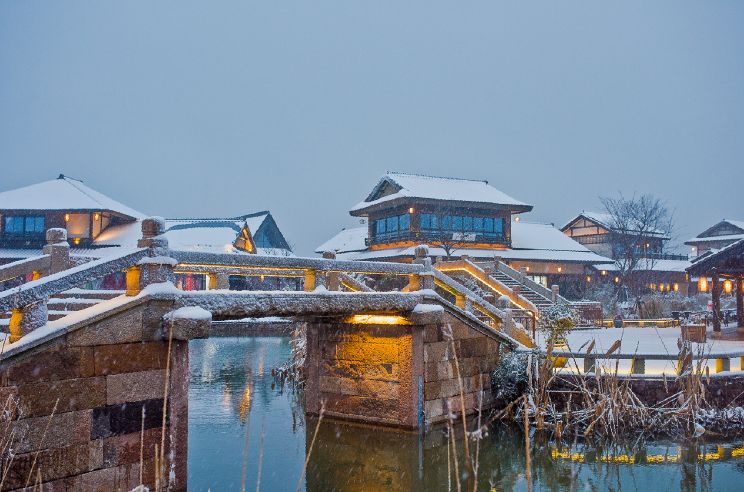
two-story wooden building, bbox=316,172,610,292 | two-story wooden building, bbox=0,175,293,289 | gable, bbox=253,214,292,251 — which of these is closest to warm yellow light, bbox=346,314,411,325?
two-story wooden building, bbox=0,175,293,289

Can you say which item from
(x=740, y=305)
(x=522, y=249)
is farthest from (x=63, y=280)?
(x=522, y=249)

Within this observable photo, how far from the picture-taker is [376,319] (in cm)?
1291

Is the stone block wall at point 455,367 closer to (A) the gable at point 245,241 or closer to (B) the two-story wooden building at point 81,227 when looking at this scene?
(B) the two-story wooden building at point 81,227

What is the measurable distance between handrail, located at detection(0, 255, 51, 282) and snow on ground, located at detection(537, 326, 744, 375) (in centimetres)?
1060

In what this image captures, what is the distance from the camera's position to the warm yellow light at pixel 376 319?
1251cm

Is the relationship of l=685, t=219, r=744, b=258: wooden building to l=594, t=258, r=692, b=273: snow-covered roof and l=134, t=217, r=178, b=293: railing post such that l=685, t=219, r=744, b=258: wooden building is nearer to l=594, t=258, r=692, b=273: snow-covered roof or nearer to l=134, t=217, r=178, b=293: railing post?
l=594, t=258, r=692, b=273: snow-covered roof

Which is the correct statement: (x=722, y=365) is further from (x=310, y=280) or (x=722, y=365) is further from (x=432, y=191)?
(x=432, y=191)

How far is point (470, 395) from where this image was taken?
44.5ft

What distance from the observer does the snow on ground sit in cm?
1348

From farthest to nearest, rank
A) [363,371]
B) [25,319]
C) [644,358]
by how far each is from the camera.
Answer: [363,371] < [644,358] < [25,319]

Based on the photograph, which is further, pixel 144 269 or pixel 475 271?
pixel 475 271

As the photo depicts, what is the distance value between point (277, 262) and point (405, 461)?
4848 millimetres

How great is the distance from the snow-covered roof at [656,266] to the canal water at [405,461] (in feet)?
95.5

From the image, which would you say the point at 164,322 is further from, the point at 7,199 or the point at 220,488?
the point at 7,199
